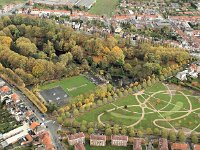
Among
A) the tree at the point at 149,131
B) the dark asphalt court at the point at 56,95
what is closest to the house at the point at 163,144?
the tree at the point at 149,131

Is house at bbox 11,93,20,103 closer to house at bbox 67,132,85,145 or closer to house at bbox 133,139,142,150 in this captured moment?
house at bbox 67,132,85,145

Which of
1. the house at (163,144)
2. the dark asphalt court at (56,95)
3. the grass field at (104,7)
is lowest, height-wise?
the house at (163,144)

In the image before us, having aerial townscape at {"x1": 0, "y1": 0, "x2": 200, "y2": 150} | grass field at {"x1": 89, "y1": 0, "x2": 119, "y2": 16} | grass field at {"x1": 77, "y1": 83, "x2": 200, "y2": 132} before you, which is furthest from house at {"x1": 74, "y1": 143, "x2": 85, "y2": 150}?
grass field at {"x1": 89, "y1": 0, "x2": 119, "y2": 16}

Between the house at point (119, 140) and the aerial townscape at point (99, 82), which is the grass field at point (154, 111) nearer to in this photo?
the aerial townscape at point (99, 82)

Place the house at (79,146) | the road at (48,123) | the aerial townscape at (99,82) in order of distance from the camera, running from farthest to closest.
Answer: the aerial townscape at (99,82) → the road at (48,123) → the house at (79,146)

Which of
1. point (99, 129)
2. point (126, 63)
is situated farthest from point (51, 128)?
point (126, 63)

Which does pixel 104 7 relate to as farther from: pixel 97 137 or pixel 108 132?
pixel 97 137
